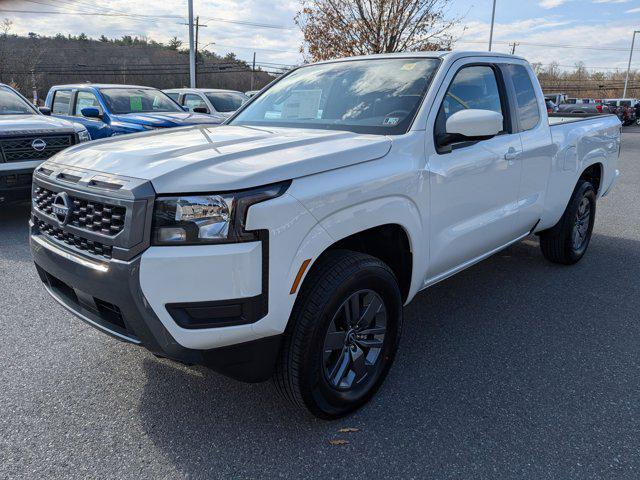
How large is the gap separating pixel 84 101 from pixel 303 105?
7.33 m

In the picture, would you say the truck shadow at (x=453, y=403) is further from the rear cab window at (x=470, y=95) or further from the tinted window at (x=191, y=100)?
the tinted window at (x=191, y=100)

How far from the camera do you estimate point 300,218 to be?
7.39 feet

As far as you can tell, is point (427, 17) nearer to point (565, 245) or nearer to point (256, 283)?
point (565, 245)

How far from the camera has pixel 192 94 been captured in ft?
41.8

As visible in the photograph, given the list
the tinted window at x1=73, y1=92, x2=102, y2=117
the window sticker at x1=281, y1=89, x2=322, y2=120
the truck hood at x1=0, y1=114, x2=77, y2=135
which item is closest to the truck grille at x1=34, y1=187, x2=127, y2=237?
the window sticker at x1=281, y1=89, x2=322, y2=120

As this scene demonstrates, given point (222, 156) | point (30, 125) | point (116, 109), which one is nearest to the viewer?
point (222, 156)

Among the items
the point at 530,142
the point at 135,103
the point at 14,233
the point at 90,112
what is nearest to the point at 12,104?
the point at 90,112

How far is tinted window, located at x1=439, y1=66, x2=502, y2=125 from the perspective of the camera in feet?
10.9

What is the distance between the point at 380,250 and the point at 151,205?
55.4 inches

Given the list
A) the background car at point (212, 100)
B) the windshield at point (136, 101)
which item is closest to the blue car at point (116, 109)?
the windshield at point (136, 101)

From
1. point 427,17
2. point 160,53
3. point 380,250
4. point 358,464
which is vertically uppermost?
point 160,53

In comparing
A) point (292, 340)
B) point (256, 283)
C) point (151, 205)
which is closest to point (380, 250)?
point (292, 340)

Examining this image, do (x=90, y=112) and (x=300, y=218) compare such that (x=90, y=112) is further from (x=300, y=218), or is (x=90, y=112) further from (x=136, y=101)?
(x=300, y=218)

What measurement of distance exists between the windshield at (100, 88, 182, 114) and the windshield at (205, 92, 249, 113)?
7.44 feet
